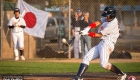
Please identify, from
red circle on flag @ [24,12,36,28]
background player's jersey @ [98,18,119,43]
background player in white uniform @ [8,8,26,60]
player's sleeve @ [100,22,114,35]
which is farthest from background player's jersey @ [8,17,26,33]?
player's sleeve @ [100,22,114,35]

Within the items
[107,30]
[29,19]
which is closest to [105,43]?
[107,30]

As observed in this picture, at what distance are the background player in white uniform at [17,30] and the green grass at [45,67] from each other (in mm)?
976

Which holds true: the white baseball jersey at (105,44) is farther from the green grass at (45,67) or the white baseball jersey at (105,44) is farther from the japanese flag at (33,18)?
the japanese flag at (33,18)

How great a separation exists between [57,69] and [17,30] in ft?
13.1

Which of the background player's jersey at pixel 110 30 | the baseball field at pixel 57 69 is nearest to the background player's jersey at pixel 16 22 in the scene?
the baseball field at pixel 57 69

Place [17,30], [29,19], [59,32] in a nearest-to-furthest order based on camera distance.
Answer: [17,30], [29,19], [59,32]

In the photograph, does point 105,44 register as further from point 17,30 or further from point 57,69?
point 17,30

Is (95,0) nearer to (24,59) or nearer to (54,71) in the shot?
(24,59)

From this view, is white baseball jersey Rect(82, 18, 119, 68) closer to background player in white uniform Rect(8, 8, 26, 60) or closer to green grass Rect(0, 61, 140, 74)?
green grass Rect(0, 61, 140, 74)

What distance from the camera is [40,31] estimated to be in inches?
901

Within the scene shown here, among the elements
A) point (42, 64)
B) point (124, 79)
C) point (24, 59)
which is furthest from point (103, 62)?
point (24, 59)

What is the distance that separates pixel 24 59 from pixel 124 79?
913cm

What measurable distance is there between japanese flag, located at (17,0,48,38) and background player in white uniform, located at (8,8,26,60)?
1050 millimetres

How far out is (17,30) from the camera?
70.3ft
